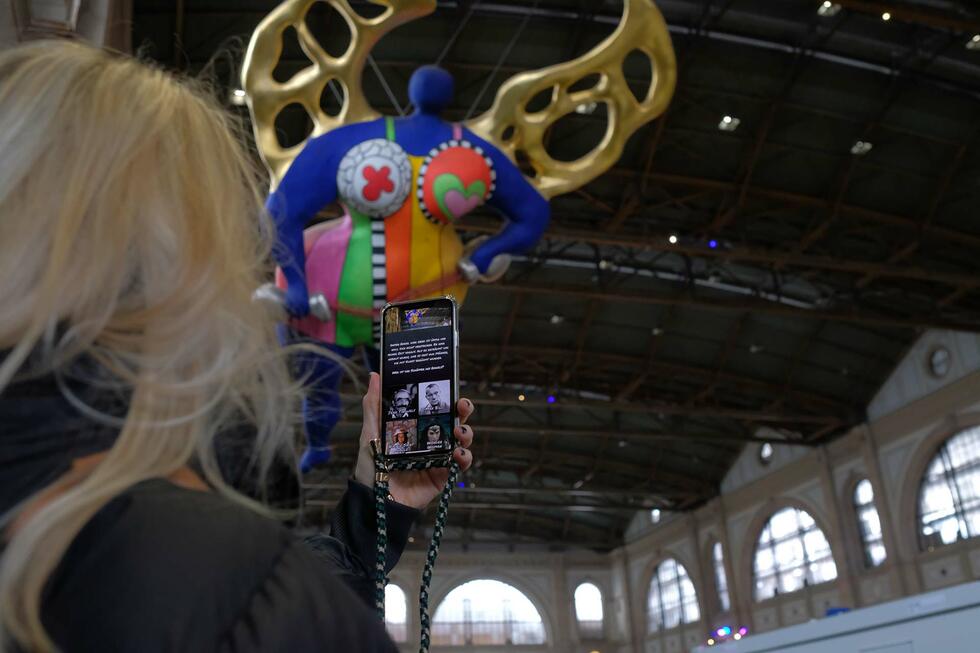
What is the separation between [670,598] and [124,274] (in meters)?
35.1

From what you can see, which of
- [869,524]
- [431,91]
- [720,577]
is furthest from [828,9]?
[720,577]

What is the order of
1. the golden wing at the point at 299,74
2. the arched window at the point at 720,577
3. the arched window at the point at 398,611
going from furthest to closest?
1. the arched window at the point at 398,611
2. the arched window at the point at 720,577
3. the golden wing at the point at 299,74

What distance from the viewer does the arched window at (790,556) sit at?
25797 millimetres

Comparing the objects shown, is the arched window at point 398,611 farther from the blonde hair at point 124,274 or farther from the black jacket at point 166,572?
the black jacket at point 166,572

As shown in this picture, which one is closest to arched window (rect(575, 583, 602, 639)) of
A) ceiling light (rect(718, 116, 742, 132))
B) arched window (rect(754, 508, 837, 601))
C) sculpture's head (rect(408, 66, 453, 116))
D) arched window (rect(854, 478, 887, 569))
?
arched window (rect(754, 508, 837, 601))

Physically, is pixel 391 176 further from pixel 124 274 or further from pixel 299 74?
pixel 124 274

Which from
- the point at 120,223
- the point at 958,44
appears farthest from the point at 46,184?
the point at 958,44

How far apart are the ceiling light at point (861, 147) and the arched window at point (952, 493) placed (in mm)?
8259

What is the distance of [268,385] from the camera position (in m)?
0.86

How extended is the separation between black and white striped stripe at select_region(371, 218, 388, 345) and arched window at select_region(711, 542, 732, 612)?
27.6 metres

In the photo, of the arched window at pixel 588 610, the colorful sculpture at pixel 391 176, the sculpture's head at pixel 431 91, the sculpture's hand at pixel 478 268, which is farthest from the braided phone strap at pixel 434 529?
the arched window at pixel 588 610

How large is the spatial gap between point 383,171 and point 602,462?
2664 cm

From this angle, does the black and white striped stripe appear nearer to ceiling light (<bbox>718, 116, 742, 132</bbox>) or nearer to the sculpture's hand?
the sculpture's hand

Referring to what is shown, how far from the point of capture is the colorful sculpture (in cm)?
456
